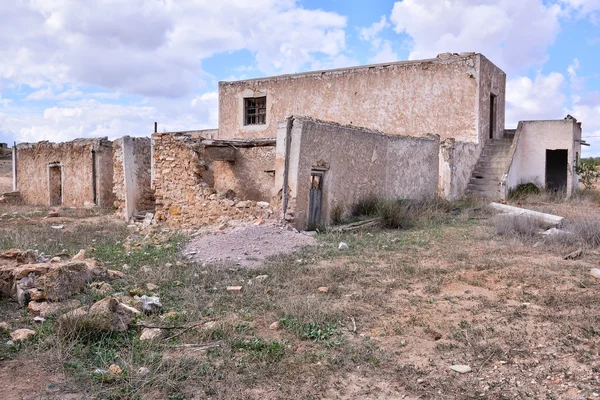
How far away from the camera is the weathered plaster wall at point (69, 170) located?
14.5 meters

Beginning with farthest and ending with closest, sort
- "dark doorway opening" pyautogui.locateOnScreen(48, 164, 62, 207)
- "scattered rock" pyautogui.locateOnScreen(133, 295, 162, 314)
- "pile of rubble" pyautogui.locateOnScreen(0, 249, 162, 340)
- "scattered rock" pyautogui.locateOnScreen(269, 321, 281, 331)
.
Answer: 1. "dark doorway opening" pyautogui.locateOnScreen(48, 164, 62, 207)
2. "scattered rock" pyautogui.locateOnScreen(133, 295, 162, 314)
3. "scattered rock" pyautogui.locateOnScreen(269, 321, 281, 331)
4. "pile of rubble" pyautogui.locateOnScreen(0, 249, 162, 340)

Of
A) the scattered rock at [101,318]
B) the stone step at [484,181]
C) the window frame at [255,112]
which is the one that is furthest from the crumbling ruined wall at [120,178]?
the stone step at [484,181]

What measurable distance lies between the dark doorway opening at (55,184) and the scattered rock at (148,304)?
42.3 ft

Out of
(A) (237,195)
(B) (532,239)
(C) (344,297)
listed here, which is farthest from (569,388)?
(A) (237,195)

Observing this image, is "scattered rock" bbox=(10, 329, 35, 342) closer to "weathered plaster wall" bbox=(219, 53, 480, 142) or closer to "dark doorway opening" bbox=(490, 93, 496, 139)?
"weathered plaster wall" bbox=(219, 53, 480, 142)

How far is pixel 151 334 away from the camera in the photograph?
4.12 m

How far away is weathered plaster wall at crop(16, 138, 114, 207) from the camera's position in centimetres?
1451

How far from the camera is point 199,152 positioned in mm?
10781

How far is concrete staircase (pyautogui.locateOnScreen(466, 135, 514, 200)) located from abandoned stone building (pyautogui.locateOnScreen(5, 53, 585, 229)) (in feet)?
0.13

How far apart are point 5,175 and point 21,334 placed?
84.5 ft

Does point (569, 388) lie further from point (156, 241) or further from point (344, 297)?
point (156, 241)

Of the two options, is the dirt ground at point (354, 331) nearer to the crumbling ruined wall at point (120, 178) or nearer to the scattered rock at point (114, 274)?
the scattered rock at point (114, 274)

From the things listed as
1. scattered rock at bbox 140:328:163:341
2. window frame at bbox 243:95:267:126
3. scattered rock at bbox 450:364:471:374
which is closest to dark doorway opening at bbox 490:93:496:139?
window frame at bbox 243:95:267:126

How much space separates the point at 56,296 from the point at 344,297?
3.06 m
